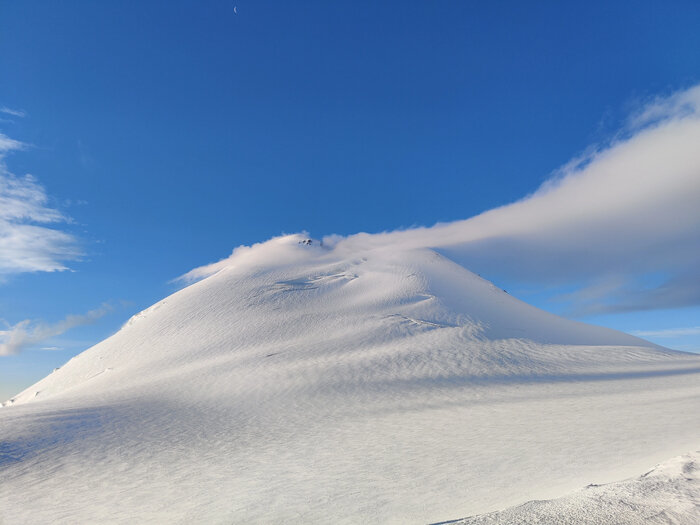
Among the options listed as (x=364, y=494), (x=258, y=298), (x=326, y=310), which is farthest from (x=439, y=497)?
(x=258, y=298)

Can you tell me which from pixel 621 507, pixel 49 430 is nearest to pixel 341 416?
pixel 49 430

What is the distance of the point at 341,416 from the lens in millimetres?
19984

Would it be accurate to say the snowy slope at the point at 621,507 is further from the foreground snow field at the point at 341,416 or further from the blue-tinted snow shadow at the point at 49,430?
the blue-tinted snow shadow at the point at 49,430

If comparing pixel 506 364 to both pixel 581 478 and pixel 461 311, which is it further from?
pixel 581 478

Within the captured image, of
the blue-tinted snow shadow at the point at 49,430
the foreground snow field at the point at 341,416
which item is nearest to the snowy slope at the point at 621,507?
the foreground snow field at the point at 341,416

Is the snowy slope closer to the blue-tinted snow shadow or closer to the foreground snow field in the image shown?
the foreground snow field

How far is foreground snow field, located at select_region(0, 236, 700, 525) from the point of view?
1002 centimetres

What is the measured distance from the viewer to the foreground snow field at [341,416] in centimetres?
1002

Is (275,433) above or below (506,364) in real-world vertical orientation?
below

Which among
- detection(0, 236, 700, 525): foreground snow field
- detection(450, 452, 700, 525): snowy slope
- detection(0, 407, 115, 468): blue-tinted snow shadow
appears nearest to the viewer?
detection(450, 452, 700, 525): snowy slope

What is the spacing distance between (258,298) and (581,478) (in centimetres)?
4399

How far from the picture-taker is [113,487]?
12.2 meters

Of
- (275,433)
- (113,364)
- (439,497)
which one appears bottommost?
(439,497)

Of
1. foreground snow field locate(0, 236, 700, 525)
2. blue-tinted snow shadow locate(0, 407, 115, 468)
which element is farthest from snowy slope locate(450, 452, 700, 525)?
blue-tinted snow shadow locate(0, 407, 115, 468)
